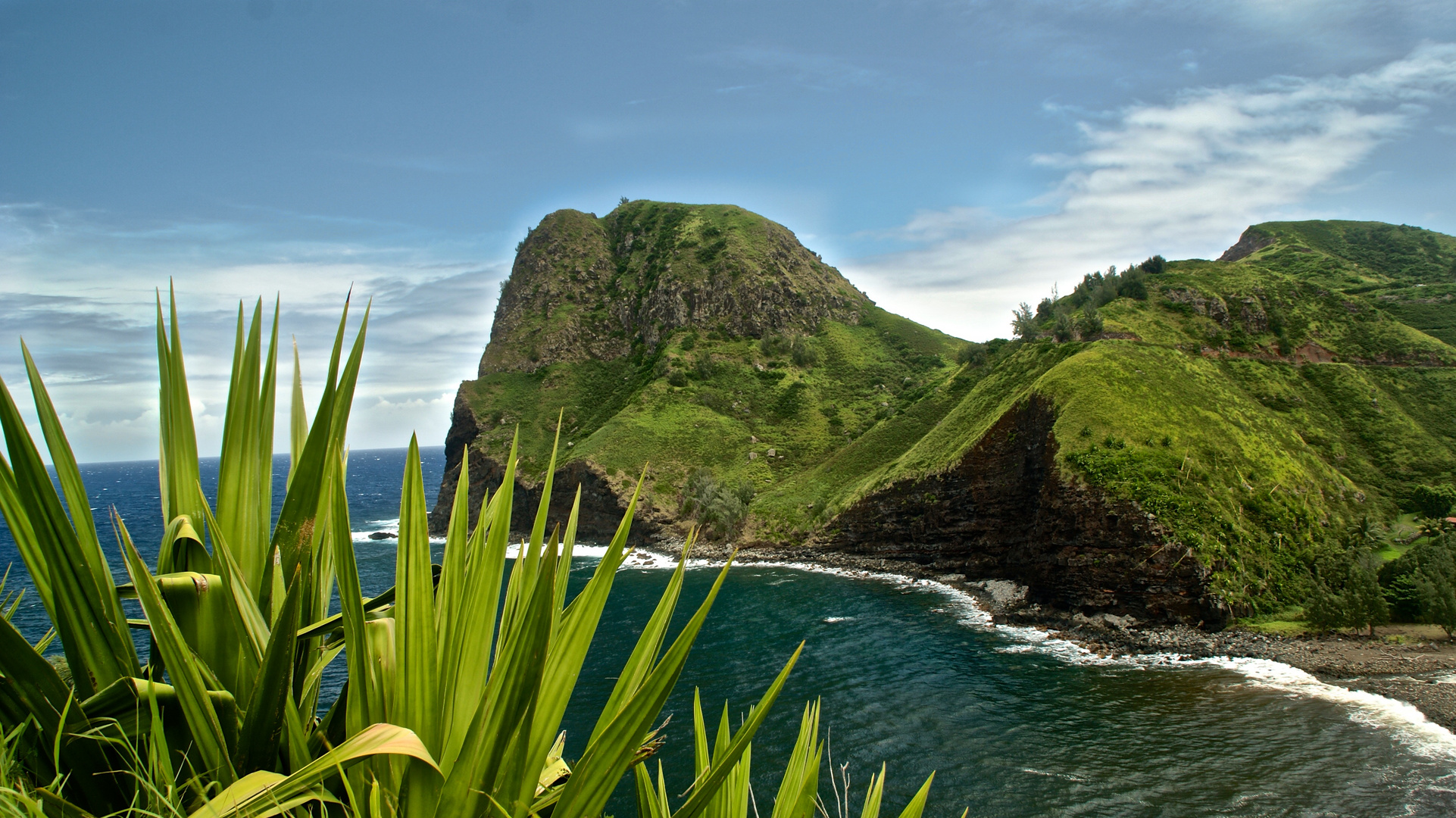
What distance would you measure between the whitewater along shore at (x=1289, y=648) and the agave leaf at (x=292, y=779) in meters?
29.8

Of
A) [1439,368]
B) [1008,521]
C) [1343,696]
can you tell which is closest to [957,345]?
[1439,368]

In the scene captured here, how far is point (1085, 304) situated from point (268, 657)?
6497 centimetres

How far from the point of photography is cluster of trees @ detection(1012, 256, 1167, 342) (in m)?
52.9

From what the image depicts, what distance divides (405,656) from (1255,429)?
49.8 meters

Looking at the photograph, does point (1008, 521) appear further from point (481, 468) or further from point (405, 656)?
point (481, 468)

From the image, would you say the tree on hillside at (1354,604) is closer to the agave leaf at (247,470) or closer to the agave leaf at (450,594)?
the agave leaf at (450,594)

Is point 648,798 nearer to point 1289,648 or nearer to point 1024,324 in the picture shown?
point 1289,648

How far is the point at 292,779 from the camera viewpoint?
163 cm

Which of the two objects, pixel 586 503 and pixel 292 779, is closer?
pixel 292 779

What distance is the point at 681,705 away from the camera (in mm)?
26625

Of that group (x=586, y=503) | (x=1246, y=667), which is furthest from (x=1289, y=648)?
(x=586, y=503)

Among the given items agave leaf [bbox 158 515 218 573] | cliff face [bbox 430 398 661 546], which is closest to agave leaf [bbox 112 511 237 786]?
agave leaf [bbox 158 515 218 573]

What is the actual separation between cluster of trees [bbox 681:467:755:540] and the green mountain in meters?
0.34

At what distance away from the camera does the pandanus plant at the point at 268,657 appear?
5.49 feet
